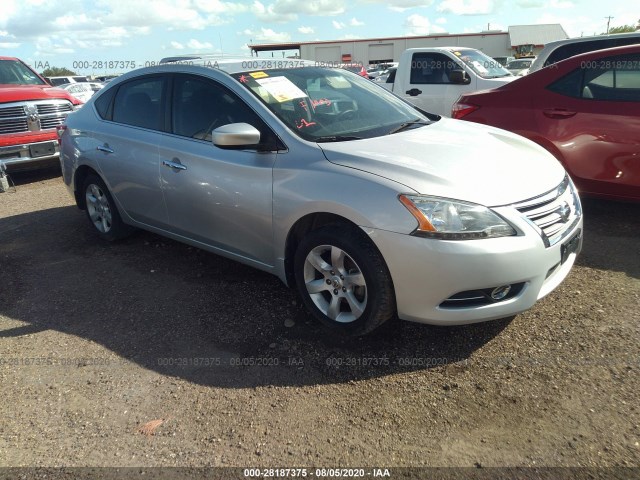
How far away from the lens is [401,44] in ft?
164

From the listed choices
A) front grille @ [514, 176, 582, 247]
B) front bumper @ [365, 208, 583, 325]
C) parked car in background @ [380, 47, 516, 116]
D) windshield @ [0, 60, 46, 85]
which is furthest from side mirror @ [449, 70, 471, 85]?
windshield @ [0, 60, 46, 85]

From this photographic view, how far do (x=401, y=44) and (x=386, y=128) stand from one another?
A: 50319 millimetres

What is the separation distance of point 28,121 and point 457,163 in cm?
747

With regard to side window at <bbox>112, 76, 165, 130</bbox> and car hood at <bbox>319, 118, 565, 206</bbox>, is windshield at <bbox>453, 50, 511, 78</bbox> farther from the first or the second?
side window at <bbox>112, 76, 165, 130</bbox>

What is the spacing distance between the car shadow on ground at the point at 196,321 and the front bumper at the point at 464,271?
1.21ft

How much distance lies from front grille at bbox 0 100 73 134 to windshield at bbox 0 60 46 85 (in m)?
0.93

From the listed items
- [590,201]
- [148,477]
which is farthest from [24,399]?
[590,201]

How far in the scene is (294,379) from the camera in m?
2.88

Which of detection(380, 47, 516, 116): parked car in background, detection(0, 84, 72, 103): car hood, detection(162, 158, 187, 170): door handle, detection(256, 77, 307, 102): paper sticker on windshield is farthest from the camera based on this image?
detection(380, 47, 516, 116): parked car in background

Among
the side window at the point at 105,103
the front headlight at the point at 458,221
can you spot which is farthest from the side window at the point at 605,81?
the side window at the point at 105,103

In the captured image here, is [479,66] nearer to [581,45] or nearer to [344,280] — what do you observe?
[581,45]

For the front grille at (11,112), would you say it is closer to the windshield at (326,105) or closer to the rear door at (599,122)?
the windshield at (326,105)

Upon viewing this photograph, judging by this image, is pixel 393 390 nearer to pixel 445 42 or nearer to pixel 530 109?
pixel 530 109

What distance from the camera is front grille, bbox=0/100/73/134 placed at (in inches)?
307
